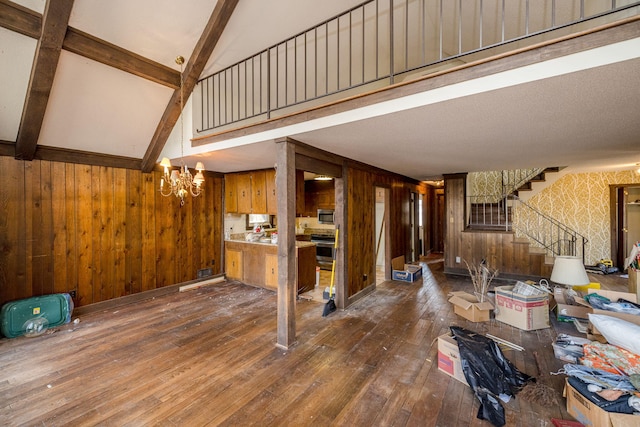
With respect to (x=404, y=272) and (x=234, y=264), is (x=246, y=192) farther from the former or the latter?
(x=404, y=272)

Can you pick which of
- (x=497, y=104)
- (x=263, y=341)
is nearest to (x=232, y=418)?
(x=263, y=341)

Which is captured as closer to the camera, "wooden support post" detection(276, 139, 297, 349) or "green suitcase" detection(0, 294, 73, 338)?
"wooden support post" detection(276, 139, 297, 349)

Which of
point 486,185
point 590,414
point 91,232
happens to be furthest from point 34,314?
point 486,185

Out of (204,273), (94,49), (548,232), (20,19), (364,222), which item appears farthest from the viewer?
(548,232)

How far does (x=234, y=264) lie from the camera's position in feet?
19.2

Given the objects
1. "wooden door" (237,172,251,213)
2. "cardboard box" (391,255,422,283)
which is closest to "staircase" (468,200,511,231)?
"cardboard box" (391,255,422,283)

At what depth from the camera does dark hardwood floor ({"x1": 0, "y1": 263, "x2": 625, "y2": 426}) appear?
2.07 m

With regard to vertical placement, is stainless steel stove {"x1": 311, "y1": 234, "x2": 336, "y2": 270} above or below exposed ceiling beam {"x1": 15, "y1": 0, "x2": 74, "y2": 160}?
below

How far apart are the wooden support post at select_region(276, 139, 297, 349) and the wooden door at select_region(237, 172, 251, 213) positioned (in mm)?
2760

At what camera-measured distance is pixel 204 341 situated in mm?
3225

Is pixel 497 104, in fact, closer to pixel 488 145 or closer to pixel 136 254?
pixel 488 145

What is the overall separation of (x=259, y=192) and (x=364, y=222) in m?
2.22

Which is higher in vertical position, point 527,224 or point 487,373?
point 527,224

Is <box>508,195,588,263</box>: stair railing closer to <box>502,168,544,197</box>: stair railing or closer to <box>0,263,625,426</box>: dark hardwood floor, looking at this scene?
<box>502,168,544,197</box>: stair railing
